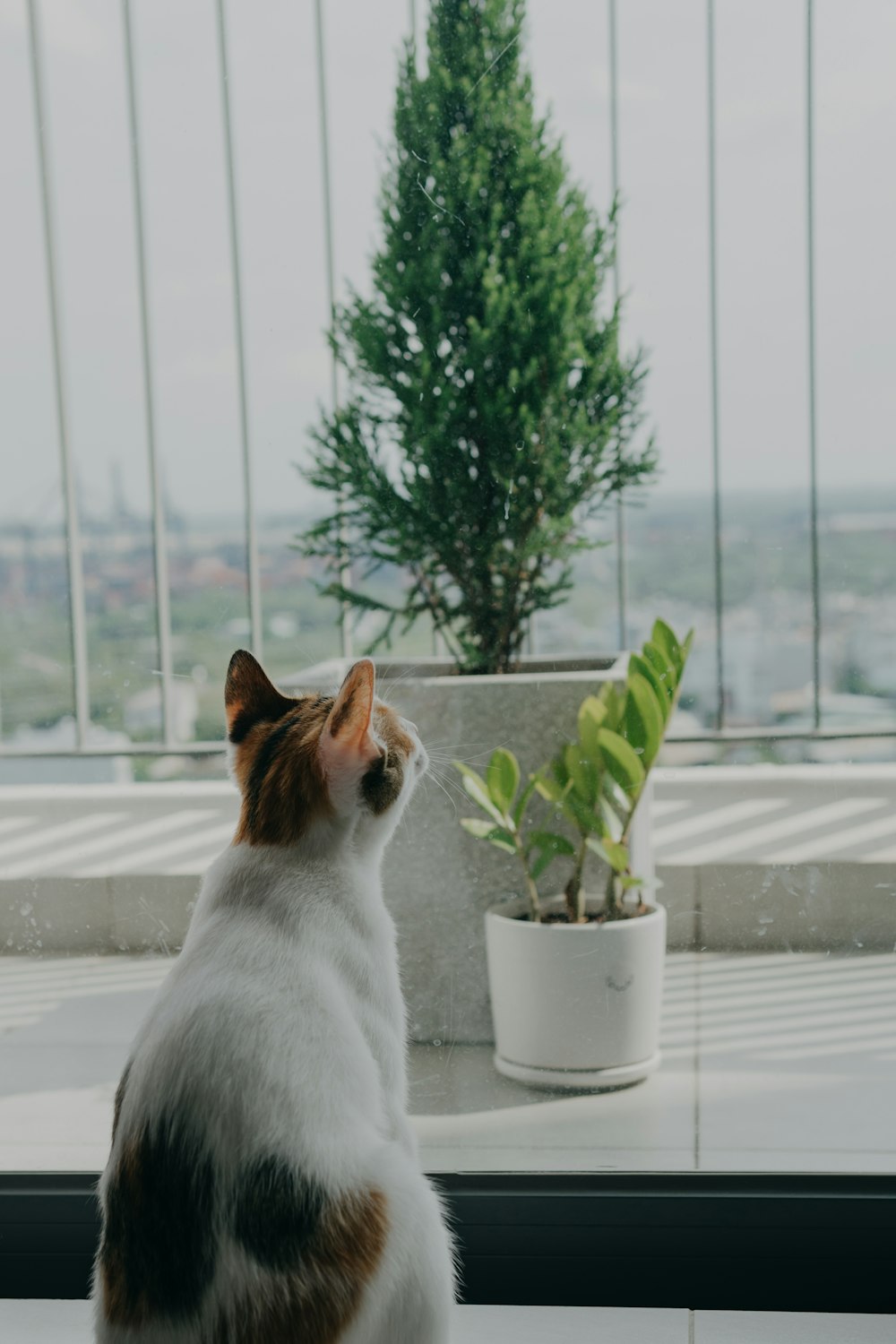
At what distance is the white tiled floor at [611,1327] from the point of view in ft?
3.67

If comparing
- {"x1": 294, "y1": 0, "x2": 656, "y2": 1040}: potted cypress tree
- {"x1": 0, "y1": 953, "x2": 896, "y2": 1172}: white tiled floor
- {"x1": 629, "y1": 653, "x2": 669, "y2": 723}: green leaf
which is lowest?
{"x1": 0, "y1": 953, "x2": 896, "y2": 1172}: white tiled floor

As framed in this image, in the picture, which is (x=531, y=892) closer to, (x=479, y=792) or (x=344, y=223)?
(x=479, y=792)

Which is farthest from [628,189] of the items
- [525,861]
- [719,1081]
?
[719,1081]

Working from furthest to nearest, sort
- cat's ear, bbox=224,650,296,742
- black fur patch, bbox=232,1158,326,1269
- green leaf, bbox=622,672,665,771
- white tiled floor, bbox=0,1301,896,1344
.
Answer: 1. green leaf, bbox=622,672,665,771
2. white tiled floor, bbox=0,1301,896,1344
3. cat's ear, bbox=224,650,296,742
4. black fur patch, bbox=232,1158,326,1269

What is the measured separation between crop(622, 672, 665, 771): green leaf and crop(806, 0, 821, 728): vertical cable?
0.67 ft

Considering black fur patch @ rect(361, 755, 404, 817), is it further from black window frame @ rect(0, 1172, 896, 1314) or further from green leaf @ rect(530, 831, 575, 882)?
black window frame @ rect(0, 1172, 896, 1314)

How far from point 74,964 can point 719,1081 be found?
0.77 m

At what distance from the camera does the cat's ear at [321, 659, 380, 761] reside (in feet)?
2.76

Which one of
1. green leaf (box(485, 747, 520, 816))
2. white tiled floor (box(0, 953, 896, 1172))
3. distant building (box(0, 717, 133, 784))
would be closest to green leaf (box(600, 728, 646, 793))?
green leaf (box(485, 747, 520, 816))

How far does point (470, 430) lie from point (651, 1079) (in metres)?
0.77

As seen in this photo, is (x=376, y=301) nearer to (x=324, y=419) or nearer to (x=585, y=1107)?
(x=324, y=419)

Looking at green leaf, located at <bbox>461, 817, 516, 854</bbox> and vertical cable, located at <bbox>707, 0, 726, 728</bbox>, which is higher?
vertical cable, located at <bbox>707, 0, 726, 728</bbox>

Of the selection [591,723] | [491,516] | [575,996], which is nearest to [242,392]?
[491,516]

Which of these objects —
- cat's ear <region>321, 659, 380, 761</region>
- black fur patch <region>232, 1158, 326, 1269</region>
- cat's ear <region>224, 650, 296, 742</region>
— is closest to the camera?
black fur patch <region>232, 1158, 326, 1269</region>
